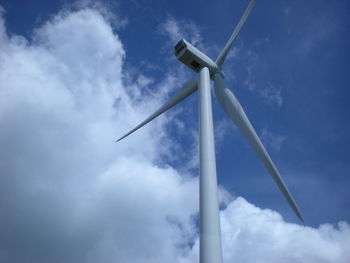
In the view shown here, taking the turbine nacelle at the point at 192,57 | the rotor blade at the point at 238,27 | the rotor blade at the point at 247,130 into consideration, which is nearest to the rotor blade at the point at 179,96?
the turbine nacelle at the point at 192,57

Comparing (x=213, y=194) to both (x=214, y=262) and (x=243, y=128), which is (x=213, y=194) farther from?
(x=243, y=128)

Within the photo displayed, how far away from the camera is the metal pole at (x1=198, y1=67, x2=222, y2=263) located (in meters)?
11.7

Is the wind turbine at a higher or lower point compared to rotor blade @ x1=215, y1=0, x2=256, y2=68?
lower

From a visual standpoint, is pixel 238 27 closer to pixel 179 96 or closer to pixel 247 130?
pixel 179 96

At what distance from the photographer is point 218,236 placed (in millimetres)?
12172

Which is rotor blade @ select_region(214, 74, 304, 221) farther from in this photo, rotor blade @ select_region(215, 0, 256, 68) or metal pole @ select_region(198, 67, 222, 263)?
A: metal pole @ select_region(198, 67, 222, 263)

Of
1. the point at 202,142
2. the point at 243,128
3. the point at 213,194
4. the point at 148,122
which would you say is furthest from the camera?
the point at 148,122

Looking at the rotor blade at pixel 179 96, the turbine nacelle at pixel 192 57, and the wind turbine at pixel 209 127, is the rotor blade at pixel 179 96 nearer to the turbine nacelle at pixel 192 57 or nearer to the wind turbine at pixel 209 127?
the wind turbine at pixel 209 127

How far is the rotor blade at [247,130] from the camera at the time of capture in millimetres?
17984

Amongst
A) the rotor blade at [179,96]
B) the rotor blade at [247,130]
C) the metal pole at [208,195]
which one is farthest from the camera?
the rotor blade at [179,96]

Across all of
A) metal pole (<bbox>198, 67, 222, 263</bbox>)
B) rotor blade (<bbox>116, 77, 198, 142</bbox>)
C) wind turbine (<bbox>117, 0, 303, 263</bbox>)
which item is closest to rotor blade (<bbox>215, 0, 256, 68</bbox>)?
wind turbine (<bbox>117, 0, 303, 263</bbox>)

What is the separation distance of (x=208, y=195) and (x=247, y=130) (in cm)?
746

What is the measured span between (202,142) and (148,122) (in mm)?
11744

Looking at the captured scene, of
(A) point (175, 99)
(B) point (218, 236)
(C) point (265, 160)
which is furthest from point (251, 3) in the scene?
(B) point (218, 236)
